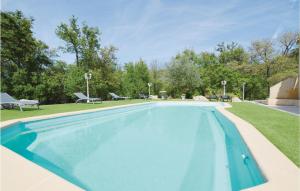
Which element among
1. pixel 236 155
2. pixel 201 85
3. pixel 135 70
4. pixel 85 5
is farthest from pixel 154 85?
pixel 236 155

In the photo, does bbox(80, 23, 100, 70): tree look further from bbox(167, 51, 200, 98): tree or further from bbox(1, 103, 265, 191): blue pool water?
bbox(1, 103, 265, 191): blue pool water

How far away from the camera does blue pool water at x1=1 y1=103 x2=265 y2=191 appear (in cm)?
303

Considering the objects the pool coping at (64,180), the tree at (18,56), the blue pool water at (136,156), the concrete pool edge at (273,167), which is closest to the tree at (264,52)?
the blue pool water at (136,156)

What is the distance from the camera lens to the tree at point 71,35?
68.1ft

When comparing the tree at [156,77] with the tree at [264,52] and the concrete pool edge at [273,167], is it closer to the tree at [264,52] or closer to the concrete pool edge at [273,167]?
the tree at [264,52]

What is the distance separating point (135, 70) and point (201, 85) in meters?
8.79

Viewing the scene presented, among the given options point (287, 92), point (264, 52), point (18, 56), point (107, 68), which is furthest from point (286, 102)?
point (18, 56)

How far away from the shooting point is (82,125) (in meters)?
7.74

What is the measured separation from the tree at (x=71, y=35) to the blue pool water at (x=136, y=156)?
15.9 meters

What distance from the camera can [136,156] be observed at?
169 inches

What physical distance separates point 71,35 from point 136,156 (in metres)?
19.9

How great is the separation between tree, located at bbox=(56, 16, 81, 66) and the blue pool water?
15867 mm

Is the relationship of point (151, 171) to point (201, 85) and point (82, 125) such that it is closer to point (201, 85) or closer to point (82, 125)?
point (82, 125)

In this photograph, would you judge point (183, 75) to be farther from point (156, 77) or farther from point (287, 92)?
point (287, 92)
